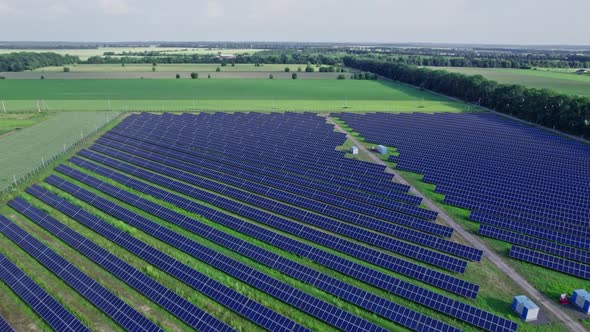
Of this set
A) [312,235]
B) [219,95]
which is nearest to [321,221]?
[312,235]

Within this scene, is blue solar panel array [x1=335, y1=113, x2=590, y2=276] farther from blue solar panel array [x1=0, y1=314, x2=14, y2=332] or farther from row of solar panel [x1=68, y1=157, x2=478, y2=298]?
blue solar panel array [x1=0, y1=314, x2=14, y2=332]

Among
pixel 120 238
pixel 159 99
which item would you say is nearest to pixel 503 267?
pixel 120 238

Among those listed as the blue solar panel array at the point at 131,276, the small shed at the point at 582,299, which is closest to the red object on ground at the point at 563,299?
the small shed at the point at 582,299

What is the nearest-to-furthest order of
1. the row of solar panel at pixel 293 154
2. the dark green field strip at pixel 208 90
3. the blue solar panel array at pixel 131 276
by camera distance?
the blue solar panel array at pixel 131 276
the row of solar panel at pixel 293 154
the dark green field strip at pixel 208 90

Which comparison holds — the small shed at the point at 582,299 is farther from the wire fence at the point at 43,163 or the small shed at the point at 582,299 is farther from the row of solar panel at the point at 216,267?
the wire fence at the point at 43,163

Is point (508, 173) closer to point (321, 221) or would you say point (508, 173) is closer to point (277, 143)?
point (321, 221)

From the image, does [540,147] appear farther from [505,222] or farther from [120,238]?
[120,238]
